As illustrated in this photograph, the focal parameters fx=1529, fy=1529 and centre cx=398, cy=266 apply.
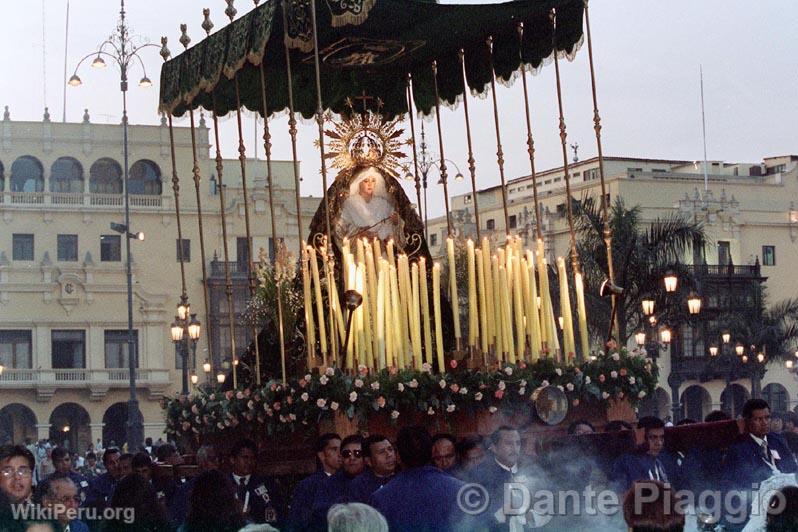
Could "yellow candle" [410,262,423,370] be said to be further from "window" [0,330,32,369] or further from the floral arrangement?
"window" [0,330,32,369]

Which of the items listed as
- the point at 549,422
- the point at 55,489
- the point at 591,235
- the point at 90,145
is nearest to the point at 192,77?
the point at 549,422

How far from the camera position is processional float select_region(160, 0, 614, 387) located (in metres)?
14.5

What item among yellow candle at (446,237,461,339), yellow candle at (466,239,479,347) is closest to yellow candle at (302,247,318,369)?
yellow candle at (446,237,461,339)

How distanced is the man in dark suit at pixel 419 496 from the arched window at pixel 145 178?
55.5m

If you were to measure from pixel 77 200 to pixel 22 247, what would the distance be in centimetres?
298

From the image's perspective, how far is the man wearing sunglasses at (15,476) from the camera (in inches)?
353

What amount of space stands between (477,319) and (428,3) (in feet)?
10.2

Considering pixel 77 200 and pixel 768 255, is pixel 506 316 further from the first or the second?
pixel 768 255

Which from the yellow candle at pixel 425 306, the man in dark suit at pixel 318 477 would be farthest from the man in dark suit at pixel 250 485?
the yellow candle at pixel 425 306

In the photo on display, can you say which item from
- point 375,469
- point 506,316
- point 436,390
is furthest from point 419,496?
point 506,316

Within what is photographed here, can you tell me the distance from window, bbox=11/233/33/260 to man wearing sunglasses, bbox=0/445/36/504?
53.6m

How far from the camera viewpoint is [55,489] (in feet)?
31.8

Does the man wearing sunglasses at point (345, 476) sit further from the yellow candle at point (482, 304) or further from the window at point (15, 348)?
the window at point (15, 348)

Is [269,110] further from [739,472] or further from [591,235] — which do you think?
[591,235]
